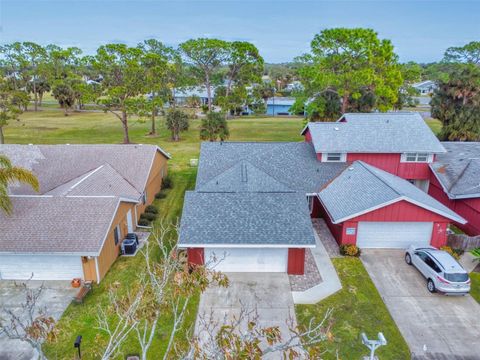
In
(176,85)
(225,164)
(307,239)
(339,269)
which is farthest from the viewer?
(176,85)

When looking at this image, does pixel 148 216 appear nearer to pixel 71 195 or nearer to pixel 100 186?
pixel 100 186

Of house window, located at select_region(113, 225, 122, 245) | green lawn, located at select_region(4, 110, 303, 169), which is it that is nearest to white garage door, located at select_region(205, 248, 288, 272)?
house window, located at select_region(113, 225, 122, 245)

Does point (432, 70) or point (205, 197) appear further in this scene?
point (432, 70)

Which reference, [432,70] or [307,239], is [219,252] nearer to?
[307,239]

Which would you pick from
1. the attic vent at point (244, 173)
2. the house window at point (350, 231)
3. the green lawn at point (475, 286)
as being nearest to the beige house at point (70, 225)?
the attic vent at point (244, 173)

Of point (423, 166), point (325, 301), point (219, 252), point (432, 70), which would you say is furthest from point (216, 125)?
point (432, 70)

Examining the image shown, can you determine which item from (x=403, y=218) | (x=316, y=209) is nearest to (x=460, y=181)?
(x=403, y=218)

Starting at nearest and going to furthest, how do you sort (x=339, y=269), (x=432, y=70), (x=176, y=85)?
→ (x=339, y=269) < (x=176, y=85) < (x=432, y=70)
